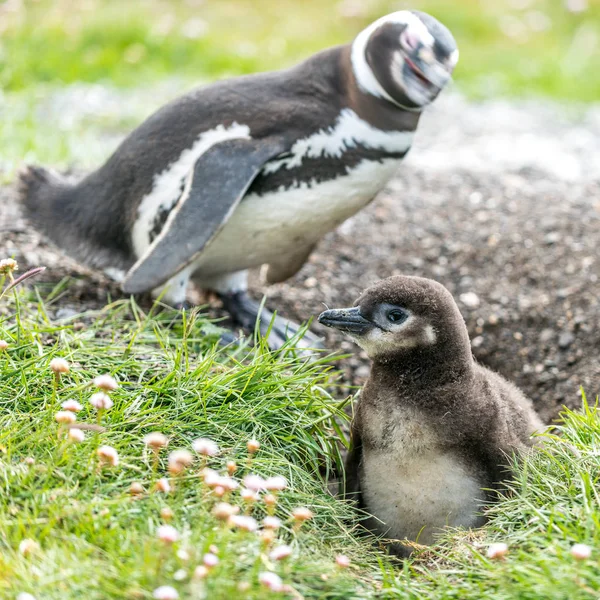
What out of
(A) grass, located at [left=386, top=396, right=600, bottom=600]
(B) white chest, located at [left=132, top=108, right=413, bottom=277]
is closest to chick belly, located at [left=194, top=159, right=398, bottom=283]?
(B) white chest, located at [left=132, top=108, right=413, bottom=277]

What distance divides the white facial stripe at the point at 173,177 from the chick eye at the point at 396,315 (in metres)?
1.26

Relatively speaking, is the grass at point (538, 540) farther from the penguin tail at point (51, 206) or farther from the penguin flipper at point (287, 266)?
the penguin tail at point (51, 206)

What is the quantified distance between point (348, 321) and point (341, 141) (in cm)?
118

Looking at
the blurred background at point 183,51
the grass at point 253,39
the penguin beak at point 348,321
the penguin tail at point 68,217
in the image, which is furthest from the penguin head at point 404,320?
the grass at point 253,39

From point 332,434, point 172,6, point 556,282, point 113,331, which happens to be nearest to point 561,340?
point 556,282

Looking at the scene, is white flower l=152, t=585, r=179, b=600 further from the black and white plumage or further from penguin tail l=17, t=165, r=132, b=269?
penguin tail l=17, t=165, r=132, b=269

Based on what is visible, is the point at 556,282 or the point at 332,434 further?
the point at 556,282

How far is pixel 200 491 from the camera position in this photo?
9.12 feet

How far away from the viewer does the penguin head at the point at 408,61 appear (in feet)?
Answer: 13.4

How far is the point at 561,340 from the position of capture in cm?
462

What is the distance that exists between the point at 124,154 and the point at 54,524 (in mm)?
2226

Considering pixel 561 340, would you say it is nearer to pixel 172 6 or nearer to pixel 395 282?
pixel 395 282

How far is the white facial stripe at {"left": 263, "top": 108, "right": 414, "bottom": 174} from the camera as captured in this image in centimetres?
409

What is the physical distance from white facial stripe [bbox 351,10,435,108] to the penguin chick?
122 cm
